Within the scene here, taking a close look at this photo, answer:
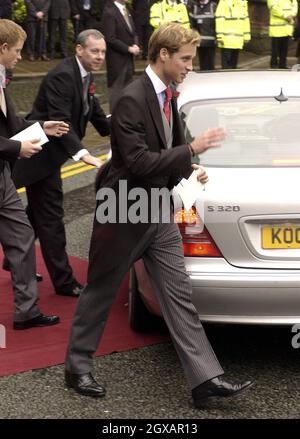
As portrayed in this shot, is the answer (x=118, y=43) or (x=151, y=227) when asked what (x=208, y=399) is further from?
(x=118, y=43)

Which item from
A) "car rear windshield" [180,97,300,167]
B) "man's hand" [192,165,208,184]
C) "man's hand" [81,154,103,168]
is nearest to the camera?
"man's hand" [192,165,208,184]

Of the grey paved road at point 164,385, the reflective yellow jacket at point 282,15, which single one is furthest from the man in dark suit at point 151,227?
the reflective yellow jacket at point 282,15

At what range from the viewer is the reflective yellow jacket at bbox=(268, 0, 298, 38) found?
61.8 feet

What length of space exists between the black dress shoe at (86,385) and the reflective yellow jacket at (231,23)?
13.4m

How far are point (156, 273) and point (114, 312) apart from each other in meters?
1.68

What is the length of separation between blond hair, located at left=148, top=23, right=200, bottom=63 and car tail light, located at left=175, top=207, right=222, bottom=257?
86 centimetres

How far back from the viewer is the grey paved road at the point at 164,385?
5027 mm

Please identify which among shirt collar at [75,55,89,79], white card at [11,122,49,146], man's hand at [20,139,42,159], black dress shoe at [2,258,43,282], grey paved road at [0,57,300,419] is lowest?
black dress shoe at [2,258,43,282]

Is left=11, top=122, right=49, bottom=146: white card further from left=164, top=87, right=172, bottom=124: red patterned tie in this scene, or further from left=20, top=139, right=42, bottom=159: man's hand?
left=164, top=87, right=172, bottom=124: red patterned tie

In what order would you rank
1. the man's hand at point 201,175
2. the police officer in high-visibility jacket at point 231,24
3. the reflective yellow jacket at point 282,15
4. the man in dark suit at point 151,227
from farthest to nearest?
the reflective yellow jacket at point 282,15 → the police officer in high-visibility jacket at point 231,24 → the man's hand at point 201,175 → the man in dark suit at point 151,227

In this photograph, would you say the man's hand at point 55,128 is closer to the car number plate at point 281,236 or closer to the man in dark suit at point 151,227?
the man in dark suit at point 151,227

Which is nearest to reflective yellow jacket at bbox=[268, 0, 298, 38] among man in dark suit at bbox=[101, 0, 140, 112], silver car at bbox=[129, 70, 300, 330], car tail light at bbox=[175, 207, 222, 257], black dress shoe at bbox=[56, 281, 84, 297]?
man in dark suit at bbox=[101, 0, 140, 112]

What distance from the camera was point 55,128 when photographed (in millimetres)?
6273

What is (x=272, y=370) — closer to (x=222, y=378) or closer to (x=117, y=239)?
(x=222, y=378)
